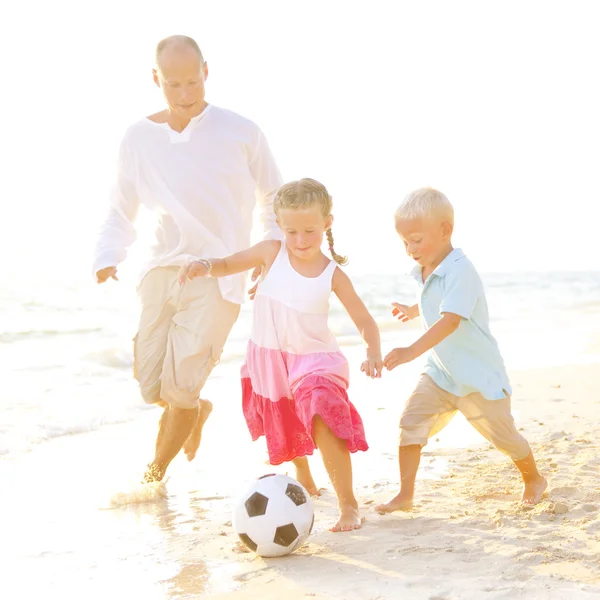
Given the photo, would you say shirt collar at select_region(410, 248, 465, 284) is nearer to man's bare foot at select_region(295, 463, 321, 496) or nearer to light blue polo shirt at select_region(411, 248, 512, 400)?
light blue polo shirt at select_region(411, 248, 512, 400)

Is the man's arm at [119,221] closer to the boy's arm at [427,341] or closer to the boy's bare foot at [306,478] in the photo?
the boy's bare foot at [306,478]

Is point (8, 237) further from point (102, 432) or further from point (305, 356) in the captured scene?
point (305, 356)

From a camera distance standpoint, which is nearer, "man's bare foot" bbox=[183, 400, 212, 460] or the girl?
the girl

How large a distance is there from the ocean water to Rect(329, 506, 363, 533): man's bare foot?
3.12 metres

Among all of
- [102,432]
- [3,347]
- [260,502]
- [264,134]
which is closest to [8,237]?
[3,347]

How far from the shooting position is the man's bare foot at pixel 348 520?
3869mm

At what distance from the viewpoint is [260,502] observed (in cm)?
362

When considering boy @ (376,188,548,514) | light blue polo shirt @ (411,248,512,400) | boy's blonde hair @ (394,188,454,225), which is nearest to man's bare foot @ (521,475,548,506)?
boy @ (376,188,548,514)

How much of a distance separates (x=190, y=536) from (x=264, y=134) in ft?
7.40

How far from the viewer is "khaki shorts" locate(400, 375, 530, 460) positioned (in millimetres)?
4070

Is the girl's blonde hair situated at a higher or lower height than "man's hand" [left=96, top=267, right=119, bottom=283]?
higher

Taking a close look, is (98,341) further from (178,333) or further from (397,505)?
(397,505)

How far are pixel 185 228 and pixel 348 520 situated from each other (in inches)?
71.0

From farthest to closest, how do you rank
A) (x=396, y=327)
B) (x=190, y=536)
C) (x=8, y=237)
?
(x=8, y=237), (x=396, y=327), (x=190, y=536)
